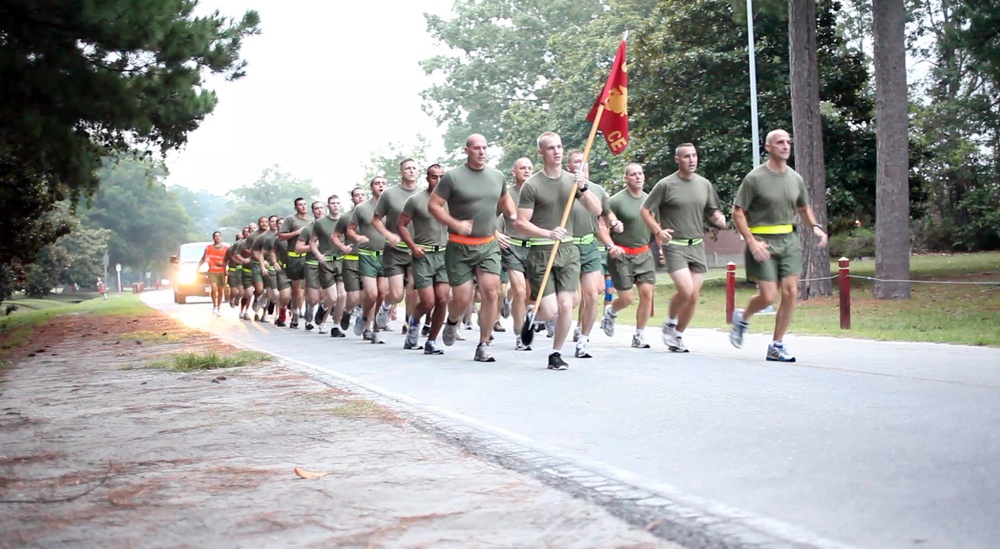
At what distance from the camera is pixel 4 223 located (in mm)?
24000

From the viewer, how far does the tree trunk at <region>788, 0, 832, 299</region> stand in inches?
989

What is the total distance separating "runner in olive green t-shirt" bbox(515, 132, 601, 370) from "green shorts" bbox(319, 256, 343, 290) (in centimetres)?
758

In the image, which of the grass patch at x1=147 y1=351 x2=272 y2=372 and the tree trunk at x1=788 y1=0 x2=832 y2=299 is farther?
the tree trunk at x1=788 y1=0 x2=832 y2=299

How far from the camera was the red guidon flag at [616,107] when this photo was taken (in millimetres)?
12836

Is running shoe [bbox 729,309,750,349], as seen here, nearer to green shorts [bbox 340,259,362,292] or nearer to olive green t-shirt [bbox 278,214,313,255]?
green shorts [bbox 340,259,362,292]

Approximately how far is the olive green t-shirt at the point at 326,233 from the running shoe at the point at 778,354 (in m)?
9.20

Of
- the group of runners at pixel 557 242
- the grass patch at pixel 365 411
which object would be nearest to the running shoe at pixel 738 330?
the group of runners at pixel 557 242

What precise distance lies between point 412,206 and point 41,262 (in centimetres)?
4147

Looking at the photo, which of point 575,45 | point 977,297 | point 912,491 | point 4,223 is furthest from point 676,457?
point 575,45

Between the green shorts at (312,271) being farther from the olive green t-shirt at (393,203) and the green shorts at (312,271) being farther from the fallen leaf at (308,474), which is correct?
the fallen leaf at (308,474)

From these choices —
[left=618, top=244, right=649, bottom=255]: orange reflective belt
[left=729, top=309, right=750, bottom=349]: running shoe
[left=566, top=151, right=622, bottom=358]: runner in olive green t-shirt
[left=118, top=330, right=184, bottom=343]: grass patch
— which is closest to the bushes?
[left=118, top=330, right=184, bottom=343]: grass patch

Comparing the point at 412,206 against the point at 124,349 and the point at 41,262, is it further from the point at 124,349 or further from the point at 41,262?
the point at 41,262

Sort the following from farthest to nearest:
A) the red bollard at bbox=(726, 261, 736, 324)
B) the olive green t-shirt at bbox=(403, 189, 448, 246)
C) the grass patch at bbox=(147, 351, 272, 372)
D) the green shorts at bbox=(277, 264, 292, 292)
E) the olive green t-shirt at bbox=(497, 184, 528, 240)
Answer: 1. the green shorts at bbox=(277, 264, 292, 292)
2. the red bollard at bbox=(726, 261, 736, 324)
3. the olive green t-shirt at bbox=(403, 189, 448, 246)
4. the olive green t-shirt at bbox=(497, 184, 528, 240)
5. the grass patch at bbox=(147, 351, 272, 372)

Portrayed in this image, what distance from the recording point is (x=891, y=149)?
2328 cm
